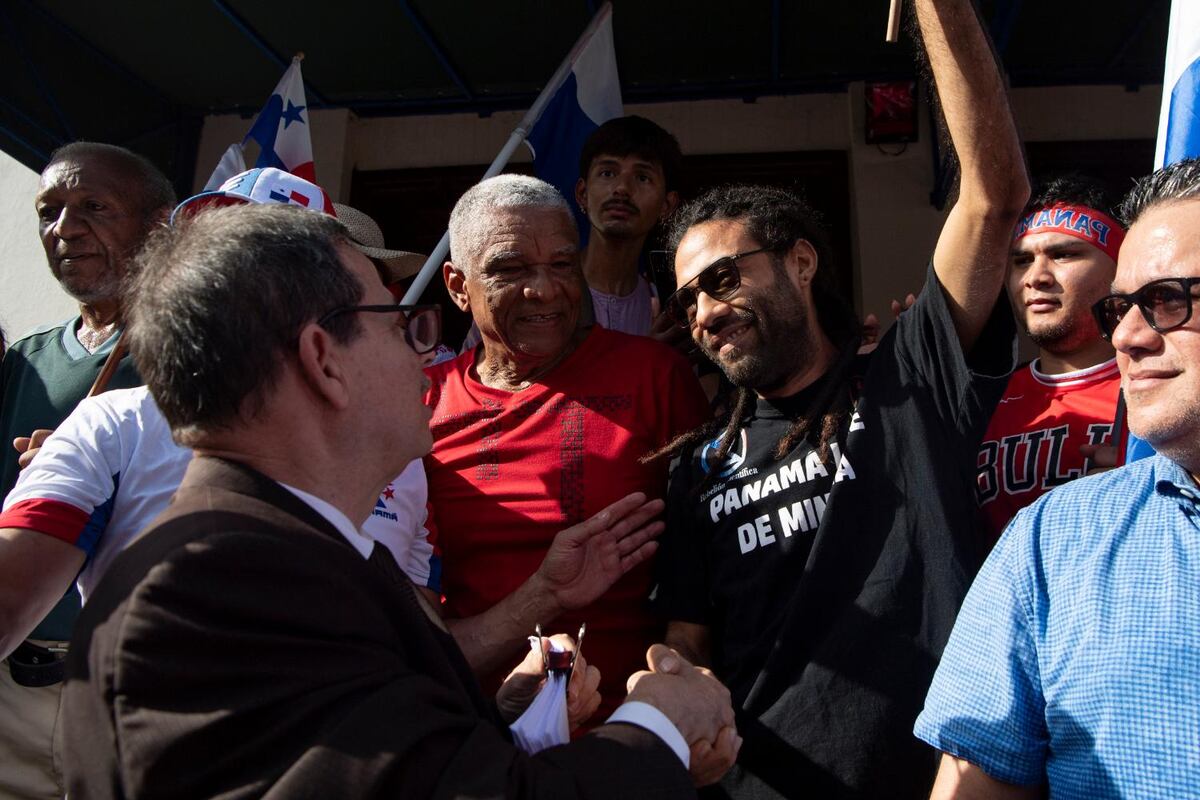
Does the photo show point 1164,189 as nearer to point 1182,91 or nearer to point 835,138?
point 1182,91

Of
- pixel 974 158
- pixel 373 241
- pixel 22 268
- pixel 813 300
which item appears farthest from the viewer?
pixel 22 268

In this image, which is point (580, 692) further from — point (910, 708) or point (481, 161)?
point (481, 161)

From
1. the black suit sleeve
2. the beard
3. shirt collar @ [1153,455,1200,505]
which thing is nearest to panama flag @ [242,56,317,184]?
the beard

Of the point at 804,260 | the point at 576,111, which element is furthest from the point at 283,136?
the point at 804,260

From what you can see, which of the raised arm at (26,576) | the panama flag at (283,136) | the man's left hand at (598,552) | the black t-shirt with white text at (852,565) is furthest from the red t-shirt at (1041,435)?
the panama flag at (283,136)

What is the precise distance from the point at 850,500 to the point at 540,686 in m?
0.77

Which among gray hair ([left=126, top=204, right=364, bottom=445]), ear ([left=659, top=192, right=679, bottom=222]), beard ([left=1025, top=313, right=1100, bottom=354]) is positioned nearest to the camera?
gray hair ([left=126, top=204, right=364, bottom=445])

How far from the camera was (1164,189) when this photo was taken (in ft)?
6.13

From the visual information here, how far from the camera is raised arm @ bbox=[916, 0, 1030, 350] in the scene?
201 centimetres

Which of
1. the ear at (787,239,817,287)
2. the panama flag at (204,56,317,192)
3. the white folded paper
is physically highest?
the panama flag at (204,56,317,192)

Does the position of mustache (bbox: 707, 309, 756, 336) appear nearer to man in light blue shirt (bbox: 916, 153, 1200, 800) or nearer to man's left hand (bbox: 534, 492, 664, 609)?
man's left hand (bbox: 534, 492, 664, 609)

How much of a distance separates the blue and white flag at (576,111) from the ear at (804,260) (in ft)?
6.65

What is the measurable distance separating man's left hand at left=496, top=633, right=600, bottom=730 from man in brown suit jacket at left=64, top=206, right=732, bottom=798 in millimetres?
181

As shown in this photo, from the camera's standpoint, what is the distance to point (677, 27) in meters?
5.05
